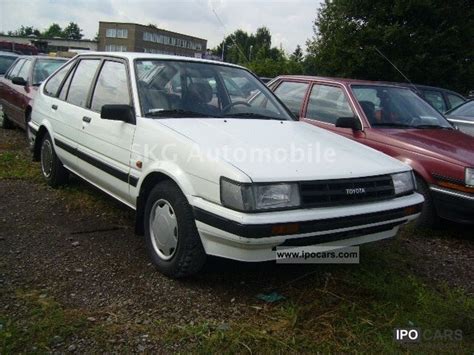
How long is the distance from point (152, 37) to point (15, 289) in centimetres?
7826

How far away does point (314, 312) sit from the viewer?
2.91m

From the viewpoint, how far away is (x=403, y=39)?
580 inches

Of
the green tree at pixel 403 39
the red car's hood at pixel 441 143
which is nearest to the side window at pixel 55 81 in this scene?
the red car's hood at pixel 441 143

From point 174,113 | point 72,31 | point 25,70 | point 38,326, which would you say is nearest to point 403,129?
point 174,113

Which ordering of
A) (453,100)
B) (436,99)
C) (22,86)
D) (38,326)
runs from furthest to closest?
1. (453,100)
2. (436,99)
3. (22,86)
4. (38,326)

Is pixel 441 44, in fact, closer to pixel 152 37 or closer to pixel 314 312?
pixel 314 312

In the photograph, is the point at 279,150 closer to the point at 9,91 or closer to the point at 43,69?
the point at 43,69

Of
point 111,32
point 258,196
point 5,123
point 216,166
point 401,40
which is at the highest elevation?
point 111,32

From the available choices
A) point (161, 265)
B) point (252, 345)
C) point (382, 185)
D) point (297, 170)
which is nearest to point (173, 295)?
point (161, 265)

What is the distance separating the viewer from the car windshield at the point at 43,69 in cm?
770

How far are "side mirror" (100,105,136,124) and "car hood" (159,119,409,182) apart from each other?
307 mm

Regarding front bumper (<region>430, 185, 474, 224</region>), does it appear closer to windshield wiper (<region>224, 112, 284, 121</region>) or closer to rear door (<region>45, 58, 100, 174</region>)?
windshield wiper (<region>224, 112, 284, 121</region>)

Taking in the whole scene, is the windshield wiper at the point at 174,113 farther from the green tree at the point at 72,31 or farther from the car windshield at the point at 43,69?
the green tree at the point at 72,31

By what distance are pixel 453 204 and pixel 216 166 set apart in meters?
2.58
